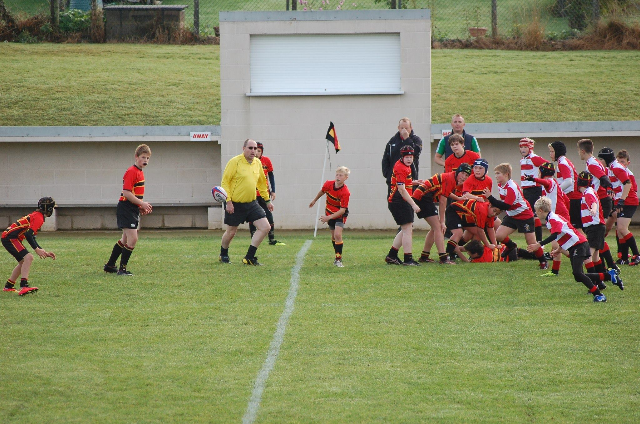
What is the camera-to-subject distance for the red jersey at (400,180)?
37.8ft

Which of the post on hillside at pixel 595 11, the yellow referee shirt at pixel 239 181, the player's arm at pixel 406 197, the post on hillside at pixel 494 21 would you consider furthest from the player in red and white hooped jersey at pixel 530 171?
the post on hillside at pixel 494 21

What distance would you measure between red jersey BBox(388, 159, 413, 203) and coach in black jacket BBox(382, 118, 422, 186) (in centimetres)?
93

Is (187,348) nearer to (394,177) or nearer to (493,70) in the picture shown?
(394,177)

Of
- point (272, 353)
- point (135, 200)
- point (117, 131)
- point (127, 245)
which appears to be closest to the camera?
point (272, 353)

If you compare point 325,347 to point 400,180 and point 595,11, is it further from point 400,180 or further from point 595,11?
point 595,11

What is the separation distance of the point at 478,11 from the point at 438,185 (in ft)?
71.3

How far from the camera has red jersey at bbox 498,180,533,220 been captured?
1153 cm

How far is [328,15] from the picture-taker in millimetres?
17531

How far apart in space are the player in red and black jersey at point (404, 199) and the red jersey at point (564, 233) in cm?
237

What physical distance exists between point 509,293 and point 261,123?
914 centimetres

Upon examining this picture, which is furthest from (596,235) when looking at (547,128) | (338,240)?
(547,128)

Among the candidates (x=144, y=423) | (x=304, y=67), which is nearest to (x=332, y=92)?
(x=304, y=67)

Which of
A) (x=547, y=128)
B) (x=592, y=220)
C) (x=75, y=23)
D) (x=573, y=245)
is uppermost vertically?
(x=75, y=23)

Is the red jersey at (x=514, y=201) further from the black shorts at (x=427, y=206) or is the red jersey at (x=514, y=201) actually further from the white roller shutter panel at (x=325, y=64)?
the white roller shutter panel at (x=325, y=64)
